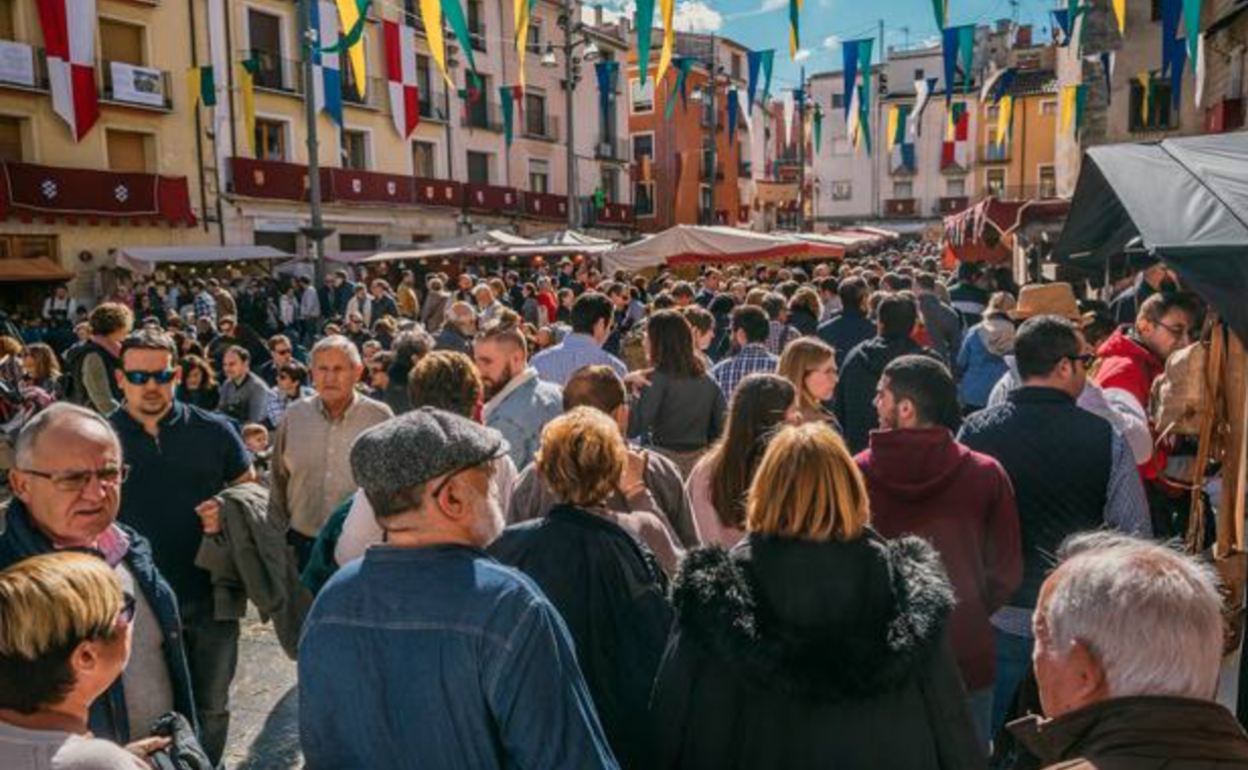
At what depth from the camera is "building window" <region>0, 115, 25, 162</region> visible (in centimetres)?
1871

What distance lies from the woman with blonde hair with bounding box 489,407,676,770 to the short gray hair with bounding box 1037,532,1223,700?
1.08 meters

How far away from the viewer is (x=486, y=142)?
3159cm

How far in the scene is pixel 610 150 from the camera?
37406mm

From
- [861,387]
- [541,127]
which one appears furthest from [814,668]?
[541,127]

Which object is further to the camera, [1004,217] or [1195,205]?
[1004,217]

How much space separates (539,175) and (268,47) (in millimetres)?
11841

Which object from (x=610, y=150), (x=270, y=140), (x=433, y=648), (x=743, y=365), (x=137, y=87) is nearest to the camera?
(x=433, y=648)

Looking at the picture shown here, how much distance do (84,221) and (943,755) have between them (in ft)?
70.7

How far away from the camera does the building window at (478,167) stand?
31.3 m

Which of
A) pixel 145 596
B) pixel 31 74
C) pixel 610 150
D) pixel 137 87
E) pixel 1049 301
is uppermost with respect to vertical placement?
pixel 610 150

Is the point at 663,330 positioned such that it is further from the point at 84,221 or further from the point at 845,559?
the point at 84,221

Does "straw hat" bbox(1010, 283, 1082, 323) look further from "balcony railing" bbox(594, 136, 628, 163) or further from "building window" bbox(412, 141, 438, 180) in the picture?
"balcony railing" bbox(594, 136, 628, 163)

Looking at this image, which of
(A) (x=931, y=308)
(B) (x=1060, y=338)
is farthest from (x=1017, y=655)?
(A) (x=931, y=308)

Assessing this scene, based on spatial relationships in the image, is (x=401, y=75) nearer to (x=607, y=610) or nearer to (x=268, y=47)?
(x=268, y=47)
